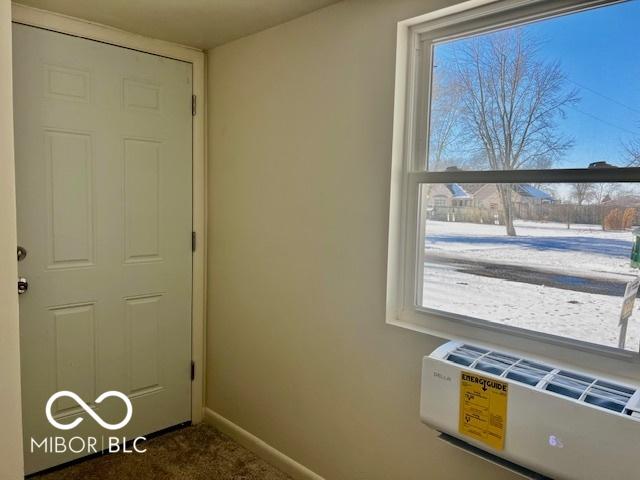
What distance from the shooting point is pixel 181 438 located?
2670 millimetres

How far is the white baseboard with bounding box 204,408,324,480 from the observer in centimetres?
229

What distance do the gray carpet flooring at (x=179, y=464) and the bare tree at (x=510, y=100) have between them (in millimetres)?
1738

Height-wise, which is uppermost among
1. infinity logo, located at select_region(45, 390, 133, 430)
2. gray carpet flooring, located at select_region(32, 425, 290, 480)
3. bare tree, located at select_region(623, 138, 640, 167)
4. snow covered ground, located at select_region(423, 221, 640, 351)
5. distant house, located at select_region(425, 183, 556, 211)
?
bare tree, located at select_region(623, 138, 640, 167)

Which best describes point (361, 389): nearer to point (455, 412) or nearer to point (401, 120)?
point (455, 412)

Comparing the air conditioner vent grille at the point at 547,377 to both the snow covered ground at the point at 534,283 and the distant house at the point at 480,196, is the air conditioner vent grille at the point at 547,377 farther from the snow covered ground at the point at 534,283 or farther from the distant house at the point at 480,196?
the distant house at the point at 480,196

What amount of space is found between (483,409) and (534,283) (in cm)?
47

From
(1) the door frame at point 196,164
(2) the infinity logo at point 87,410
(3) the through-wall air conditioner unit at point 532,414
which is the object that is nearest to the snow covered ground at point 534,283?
(3) the through-wall air conditioner unit at point 532,414

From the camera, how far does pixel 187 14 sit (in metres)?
2.17

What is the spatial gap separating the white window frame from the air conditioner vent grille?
0.11 meters

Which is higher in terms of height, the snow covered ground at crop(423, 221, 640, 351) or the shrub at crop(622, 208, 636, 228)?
the shrub at crop(622, 208, 636, 228)

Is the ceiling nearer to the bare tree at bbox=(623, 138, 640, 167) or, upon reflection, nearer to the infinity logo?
the bare tree at bbox=(623, 138, 640, 167)

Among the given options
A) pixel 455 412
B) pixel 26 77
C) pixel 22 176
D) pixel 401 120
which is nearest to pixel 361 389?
pixel 455 412

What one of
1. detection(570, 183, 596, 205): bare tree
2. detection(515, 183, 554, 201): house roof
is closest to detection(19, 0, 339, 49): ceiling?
detection(515, 183, 554, 201): house roof

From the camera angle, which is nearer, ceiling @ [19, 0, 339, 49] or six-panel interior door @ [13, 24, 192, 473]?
ceiling @ [19, 0, 339, 49]
